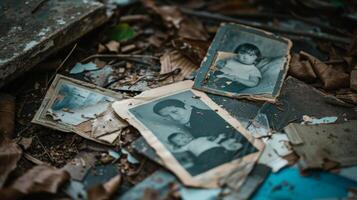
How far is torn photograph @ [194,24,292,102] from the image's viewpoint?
1699 millimetres

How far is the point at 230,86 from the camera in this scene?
1714 millimetres

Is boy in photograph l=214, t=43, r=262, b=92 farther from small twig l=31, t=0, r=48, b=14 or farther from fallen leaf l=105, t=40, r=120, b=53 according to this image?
small twig l=31, t=0, r=48, b=14

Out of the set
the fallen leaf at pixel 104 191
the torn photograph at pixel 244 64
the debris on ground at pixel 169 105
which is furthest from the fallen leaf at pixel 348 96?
the fallen leaf at pixel 104 191

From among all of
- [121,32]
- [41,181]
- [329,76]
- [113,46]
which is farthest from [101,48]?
[329,76]

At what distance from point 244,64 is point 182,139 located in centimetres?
55

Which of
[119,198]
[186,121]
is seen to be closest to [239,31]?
[186,121]

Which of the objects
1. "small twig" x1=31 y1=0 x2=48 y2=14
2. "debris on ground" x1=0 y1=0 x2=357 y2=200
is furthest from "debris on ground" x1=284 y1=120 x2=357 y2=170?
"small twig" x1=31 y1=0 x2=48 y2=14

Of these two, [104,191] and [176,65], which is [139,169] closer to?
[104,191]

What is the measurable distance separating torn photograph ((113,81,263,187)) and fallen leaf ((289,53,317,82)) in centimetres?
45

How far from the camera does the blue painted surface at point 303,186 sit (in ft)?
4.35

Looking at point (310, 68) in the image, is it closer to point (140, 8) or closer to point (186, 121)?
point (186, 121)

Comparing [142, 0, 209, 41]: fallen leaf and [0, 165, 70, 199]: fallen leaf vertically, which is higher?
[142, 0, 209, 41]: fallen leaf

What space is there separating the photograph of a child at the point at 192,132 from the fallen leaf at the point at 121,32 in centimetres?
62

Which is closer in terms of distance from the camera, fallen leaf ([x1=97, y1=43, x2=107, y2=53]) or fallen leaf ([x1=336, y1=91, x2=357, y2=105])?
fallen leaf ([x1=336, y1=91, x2=357, y2=105])
